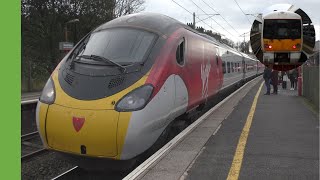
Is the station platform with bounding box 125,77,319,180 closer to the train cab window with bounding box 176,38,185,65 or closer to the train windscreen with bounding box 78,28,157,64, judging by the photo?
the train cab window with bounding box 176,38,185,65

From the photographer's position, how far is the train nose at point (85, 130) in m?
6.23

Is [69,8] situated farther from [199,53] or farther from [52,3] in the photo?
[199,53]

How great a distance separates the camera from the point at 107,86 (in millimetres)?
6648

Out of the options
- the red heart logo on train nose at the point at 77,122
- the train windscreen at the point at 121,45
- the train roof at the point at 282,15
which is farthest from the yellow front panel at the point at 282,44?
the train windscreen at the point at 121,45

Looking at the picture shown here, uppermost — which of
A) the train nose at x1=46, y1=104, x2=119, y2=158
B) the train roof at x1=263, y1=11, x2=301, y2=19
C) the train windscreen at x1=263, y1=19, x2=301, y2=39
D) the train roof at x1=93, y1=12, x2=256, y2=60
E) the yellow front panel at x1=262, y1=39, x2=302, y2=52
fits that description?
the train roof at x1=93, y1=12, x2=256, y2=60

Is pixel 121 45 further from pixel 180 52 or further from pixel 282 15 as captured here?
pixel 282 15

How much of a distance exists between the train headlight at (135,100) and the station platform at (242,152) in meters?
0.76

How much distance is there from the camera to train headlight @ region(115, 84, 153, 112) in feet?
20.7

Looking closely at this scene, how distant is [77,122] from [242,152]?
2.52 metres

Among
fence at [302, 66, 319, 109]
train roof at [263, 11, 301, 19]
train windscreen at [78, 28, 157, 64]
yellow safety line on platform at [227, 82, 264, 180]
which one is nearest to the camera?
train roof at [263, 11, 301, 19]

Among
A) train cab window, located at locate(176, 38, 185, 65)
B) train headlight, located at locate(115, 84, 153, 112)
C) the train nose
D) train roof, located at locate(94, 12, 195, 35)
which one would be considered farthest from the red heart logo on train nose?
train cab window, located at locate(176, 38, 185, 65)

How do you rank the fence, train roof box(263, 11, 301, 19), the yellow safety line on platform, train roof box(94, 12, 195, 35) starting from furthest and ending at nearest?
the fence < train roof box(94, 12, 195, 35) < the yellow safety line on platform < train roof box(263, 11, 301, 19)

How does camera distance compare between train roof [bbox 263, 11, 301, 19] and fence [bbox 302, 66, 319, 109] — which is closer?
train roof [bbox 263, 11, 301, 19]

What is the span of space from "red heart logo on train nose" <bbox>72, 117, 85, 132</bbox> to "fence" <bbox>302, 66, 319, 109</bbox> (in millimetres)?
8741
